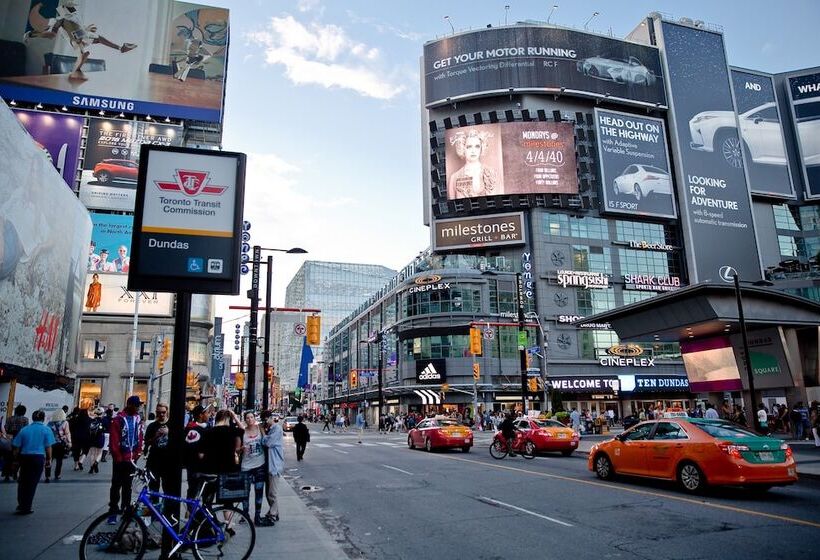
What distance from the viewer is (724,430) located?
11.7 m

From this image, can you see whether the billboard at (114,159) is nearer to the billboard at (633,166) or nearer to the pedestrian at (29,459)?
the billboard at (633,166)

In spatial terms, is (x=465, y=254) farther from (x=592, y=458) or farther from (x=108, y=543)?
(x=108, y=543)

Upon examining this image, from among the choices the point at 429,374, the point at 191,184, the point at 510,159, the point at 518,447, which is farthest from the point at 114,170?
the point at 191,184

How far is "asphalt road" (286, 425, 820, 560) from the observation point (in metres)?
7.64

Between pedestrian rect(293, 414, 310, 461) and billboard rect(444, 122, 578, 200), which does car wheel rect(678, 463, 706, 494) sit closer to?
pedestrian rect(293, 414, 310, 461)

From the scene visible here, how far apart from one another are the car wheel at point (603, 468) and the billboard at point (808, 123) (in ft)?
288

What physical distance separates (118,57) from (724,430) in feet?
272

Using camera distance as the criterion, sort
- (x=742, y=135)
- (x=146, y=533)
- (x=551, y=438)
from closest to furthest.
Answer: (x=146, y=533)
(x=551, y=438)
(x=742, y=135)

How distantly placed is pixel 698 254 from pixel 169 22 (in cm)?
7703

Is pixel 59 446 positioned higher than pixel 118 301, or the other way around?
pixel 118 301

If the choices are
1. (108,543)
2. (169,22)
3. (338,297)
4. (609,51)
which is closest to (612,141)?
(609,51)

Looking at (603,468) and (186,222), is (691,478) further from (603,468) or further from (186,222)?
(186,222)

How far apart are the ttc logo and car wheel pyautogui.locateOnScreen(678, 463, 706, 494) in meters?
10.8

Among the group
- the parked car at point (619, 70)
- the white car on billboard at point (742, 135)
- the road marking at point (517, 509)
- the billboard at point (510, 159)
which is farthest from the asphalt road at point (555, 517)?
the white car on billboard at point (742, 135)
